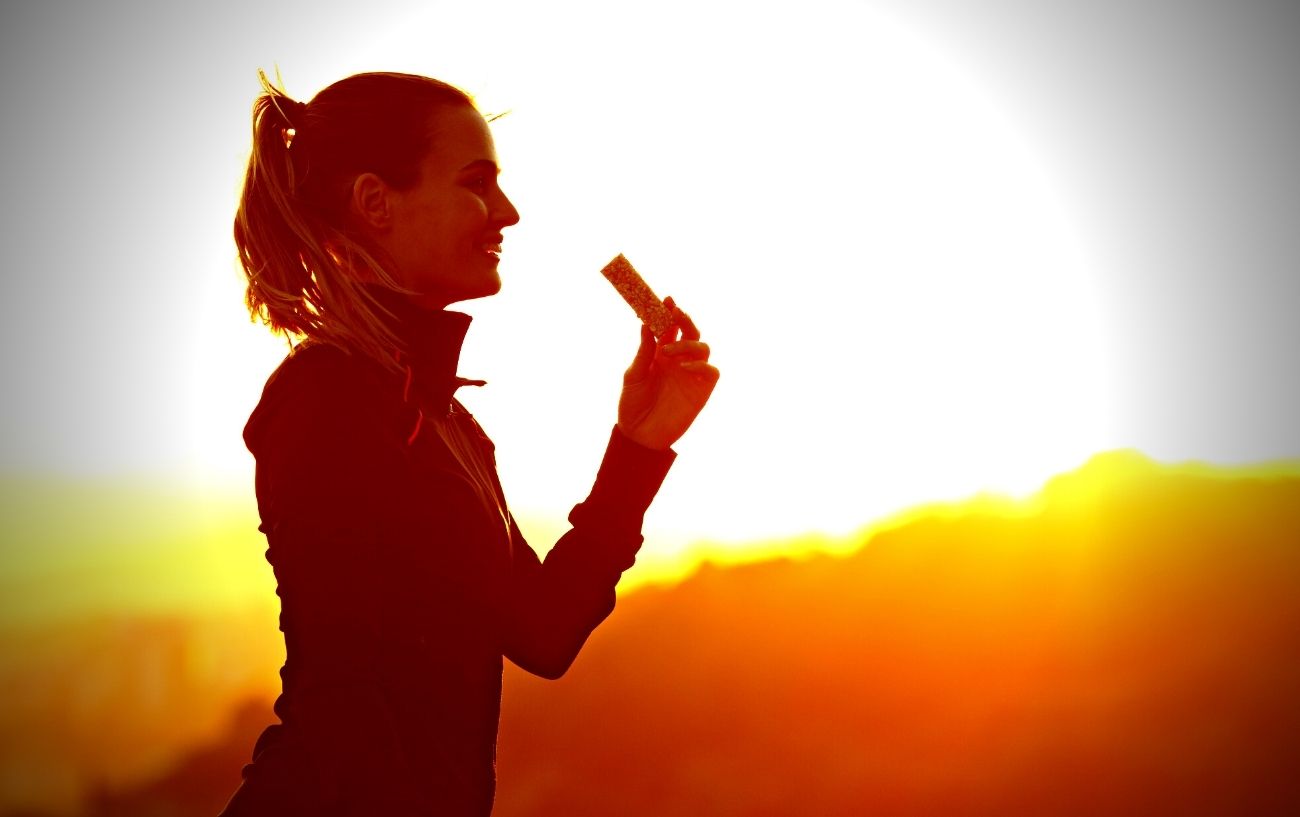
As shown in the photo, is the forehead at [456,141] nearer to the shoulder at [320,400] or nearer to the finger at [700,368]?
the shoulder at [320,400]

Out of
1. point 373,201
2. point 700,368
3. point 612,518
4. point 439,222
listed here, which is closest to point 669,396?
point 700,368

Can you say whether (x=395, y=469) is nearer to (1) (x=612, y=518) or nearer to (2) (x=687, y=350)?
(1) (x=612, y=518)

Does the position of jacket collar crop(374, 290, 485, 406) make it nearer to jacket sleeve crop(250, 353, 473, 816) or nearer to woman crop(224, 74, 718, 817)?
woman crop(224, 74, 718, 817)

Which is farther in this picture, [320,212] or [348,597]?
[320,212]

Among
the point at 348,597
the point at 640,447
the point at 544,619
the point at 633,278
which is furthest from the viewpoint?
the point at 633,278

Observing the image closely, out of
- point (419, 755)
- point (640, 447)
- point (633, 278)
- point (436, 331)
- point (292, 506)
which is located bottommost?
point (419, 755)

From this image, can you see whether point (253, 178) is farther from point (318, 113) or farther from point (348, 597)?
point (348, 597)

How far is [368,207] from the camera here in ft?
6.65

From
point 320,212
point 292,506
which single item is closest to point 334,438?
point 292,506

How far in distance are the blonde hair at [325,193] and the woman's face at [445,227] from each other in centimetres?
3

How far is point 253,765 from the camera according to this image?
1716 mm

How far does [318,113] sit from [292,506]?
2.57 ft

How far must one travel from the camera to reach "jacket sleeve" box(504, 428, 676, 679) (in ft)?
5.97

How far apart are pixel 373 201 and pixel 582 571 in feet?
2.44
